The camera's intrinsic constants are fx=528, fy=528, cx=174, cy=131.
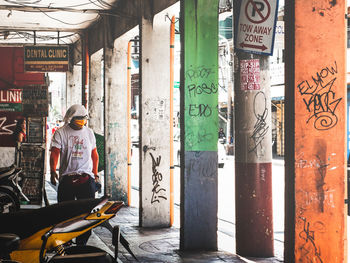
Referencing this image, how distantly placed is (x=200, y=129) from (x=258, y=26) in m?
1.83

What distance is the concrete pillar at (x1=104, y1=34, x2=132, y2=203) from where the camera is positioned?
11.8 metres

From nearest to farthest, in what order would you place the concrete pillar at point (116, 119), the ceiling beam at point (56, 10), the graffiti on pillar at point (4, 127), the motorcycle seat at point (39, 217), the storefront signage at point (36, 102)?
the motorcycle seat at point (39, 217), the ceiling beam at point (56, 10), the storefront signage at point (36, 102), the concrete pillar at point (116, 119), the graffiti on pillar at point (4, 127)

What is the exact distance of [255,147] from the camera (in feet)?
21.7

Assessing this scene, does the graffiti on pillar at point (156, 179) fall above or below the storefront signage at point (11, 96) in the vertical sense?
below

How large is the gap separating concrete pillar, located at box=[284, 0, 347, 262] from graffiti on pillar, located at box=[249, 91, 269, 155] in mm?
1754

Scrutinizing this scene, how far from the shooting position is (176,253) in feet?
23.0

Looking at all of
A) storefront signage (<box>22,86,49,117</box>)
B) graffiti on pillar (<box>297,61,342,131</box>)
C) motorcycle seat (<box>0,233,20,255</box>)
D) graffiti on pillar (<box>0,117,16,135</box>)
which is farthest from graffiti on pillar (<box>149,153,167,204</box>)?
graffiti on pillar (<box>0,117,16,135</box>)

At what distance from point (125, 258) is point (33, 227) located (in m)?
2.73

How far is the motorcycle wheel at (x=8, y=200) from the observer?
897cm

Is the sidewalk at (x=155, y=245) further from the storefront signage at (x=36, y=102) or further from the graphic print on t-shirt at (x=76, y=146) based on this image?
the storefront signage at (x=36, y=102)

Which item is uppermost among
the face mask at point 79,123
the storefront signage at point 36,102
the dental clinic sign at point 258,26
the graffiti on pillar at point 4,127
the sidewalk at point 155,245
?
the dental clinic sign at point 258,26

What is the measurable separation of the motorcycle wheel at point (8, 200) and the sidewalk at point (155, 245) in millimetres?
1567

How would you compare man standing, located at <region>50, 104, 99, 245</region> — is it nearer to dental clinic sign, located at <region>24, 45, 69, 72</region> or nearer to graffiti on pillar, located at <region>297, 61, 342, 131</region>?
graffiti on pillar, located at <region>297, 61, 342, 131</region>

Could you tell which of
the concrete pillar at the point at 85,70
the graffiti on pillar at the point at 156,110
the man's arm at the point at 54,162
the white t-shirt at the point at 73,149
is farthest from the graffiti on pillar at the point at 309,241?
the concrete pillar at the point at 85,70
